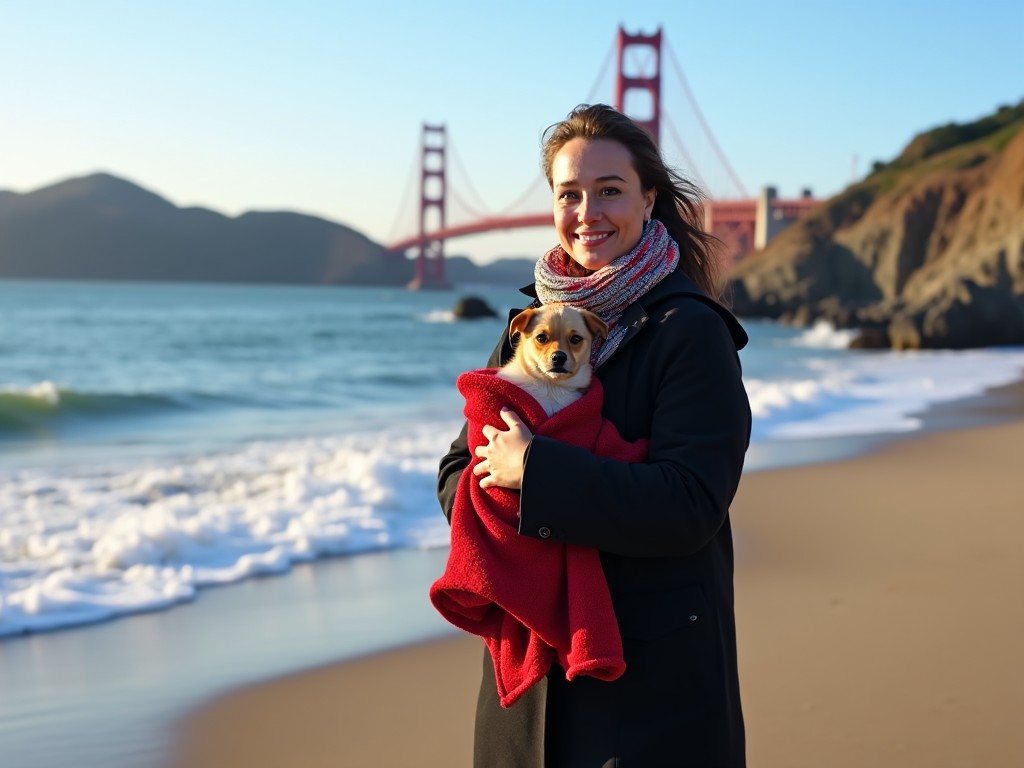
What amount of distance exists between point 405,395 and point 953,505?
28.4ft


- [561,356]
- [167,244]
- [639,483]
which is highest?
[167,244]

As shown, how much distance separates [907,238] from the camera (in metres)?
32.4

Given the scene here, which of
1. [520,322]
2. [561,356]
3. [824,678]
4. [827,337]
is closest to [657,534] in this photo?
[561,356]

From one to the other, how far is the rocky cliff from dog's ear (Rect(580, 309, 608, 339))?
75.0ft

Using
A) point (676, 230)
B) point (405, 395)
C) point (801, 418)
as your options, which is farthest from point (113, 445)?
point (676, 230)

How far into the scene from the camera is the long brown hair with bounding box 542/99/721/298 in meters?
1.49

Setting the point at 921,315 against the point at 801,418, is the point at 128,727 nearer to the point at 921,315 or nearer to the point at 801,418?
the point at 801,418

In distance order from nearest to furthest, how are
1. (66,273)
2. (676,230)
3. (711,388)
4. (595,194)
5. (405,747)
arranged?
(711,388)
(595,194)
(676,230)
(405,747)
(66,273)

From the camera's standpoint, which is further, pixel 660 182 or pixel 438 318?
pixel 438 318

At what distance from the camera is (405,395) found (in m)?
12.9

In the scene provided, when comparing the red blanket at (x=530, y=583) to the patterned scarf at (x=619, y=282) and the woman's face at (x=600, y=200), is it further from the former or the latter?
the woman's face at (x=600, y=200)

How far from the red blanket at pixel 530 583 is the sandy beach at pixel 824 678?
1.21m

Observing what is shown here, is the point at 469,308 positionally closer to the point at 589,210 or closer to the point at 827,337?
the point at 827,337

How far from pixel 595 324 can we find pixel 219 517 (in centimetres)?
356
